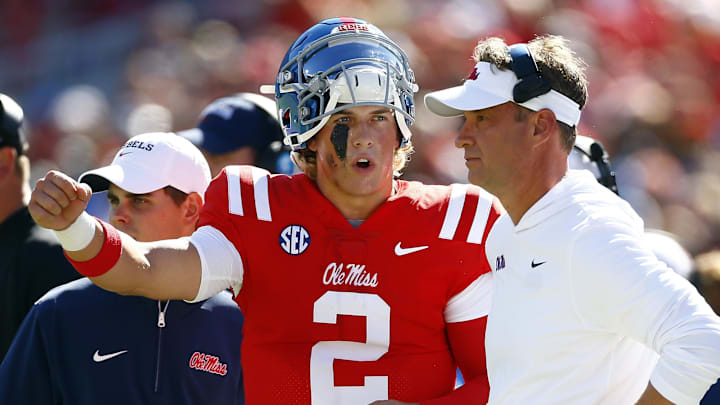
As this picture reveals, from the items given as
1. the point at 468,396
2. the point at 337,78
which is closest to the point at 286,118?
the point at 337,78

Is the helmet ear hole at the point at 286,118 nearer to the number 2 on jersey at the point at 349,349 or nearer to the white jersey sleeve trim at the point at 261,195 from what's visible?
the white jersey sleeve trim at the point at 261,195

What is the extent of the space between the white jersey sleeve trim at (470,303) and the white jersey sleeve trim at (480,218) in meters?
0.11

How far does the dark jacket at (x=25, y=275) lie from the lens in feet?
12.4

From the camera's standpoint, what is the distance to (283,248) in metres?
2.81

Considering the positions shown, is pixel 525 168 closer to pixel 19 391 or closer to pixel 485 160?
pixel 485 160

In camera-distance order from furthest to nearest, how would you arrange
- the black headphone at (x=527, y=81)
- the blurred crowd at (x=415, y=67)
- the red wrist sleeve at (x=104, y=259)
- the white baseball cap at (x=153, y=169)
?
the blurred crowd at (x=415, y=67)
the white baseball cap at (x=153, y=169)
the black headphone at (x=527, y=81)
the red wrist sleeve at (x=104, y=259)

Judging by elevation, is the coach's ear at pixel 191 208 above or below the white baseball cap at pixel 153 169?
below

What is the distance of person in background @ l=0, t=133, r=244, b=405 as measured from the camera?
114 inches

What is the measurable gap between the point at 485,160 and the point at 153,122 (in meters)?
5.72

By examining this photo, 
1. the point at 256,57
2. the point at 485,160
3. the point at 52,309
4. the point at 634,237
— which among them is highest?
the point at 256,57

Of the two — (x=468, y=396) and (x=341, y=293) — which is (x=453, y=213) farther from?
(x=468, y=396)

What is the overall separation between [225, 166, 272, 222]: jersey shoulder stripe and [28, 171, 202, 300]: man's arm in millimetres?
204

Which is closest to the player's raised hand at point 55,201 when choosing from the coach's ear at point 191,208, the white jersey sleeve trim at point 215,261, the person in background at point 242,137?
the white jersey sleeve trim at point 215,261

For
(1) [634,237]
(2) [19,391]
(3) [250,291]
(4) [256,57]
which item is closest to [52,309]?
(2) [19,391]
